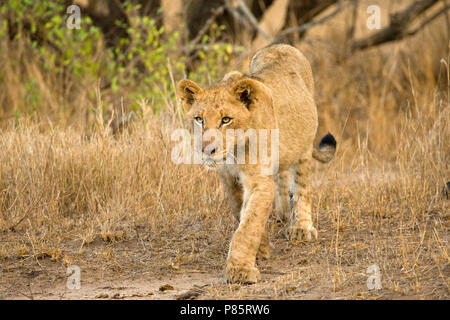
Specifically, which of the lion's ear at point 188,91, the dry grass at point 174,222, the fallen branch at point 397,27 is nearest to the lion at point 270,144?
the lion's ear at point 188,91

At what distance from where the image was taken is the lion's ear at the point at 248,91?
13.6ft

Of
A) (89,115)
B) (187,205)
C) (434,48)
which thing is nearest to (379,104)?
(434,48)

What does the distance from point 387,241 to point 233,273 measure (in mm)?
1399

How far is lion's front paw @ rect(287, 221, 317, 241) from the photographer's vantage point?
17.2ft

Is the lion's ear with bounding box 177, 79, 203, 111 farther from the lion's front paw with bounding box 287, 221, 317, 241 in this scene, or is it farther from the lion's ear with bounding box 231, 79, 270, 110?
the lion's front paw with bounding box 287, 221, 317, 241

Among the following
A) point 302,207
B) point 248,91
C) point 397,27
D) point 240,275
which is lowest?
point 240,275

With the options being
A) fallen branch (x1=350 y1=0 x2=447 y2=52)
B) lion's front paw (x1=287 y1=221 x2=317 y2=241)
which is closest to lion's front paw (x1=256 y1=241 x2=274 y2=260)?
lion's front paw (x1=287 y1=221 x2=317 y2=241)

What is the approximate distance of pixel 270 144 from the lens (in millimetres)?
4492

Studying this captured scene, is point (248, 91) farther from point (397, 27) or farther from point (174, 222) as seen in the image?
point (397, 27)

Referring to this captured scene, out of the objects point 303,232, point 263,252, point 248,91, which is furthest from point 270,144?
point 303,232

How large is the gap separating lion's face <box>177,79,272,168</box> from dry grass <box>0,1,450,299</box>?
0.84m

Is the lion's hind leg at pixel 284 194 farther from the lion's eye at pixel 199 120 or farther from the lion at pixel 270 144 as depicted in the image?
the lion's eye at pixel 199 120

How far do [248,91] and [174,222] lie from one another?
181 centimetres
